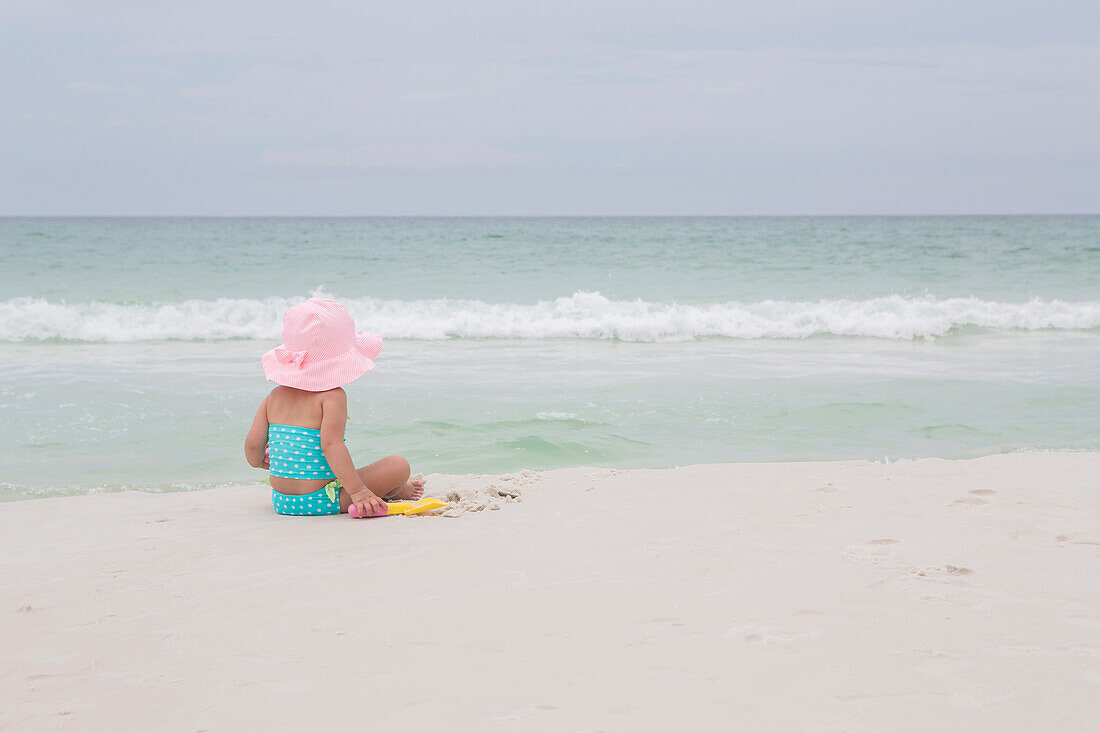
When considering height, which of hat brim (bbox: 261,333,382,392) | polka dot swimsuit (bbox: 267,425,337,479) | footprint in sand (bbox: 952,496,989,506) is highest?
hat brim (bbox: 261,333,382,392)

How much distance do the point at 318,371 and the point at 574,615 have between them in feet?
6.21

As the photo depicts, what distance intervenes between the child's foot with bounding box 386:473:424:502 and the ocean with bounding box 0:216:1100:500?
1282 millimetres

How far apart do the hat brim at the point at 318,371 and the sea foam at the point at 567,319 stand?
9199 mm

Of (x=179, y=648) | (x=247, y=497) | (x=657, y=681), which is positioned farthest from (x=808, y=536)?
(x=247, y=497)

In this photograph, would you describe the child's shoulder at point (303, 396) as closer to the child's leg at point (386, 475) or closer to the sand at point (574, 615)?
the child's leg at point (386, 475)

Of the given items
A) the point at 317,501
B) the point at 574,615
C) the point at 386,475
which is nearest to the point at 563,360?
the point at 386,475

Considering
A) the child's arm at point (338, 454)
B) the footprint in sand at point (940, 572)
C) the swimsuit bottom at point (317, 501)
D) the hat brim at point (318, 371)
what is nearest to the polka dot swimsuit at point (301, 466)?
the swimsuit bottom at point (317, 501)

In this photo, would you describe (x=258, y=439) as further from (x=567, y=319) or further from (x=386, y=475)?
(x=567, y=319)

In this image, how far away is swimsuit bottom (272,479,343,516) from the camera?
4.12 meters

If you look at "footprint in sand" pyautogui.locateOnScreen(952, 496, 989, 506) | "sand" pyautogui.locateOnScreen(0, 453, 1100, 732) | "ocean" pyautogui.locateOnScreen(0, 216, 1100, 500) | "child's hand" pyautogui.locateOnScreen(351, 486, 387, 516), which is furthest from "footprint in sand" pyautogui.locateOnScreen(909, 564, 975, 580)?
"ocean" pyautogui.locateOnScreen(0, 216, 1100, 500)

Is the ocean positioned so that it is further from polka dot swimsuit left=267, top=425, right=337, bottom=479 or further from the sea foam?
polka dot swimsuit left=267, top=425, right=337, bottom=479

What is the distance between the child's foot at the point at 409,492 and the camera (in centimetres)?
431

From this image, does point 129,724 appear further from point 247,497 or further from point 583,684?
point 247,497

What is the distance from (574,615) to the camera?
2711 mm
